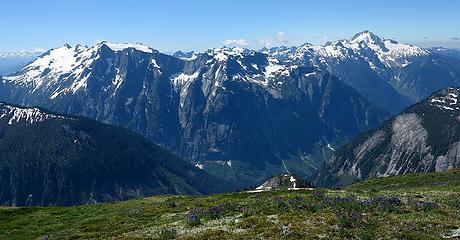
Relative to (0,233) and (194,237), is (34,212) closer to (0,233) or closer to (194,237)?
(0,233)

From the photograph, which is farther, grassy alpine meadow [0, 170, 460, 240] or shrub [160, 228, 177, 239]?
shrub [160, 228, 177, 239]

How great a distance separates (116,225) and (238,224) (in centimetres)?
1617

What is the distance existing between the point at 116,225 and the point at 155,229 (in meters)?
7.91

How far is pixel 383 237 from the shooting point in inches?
1332

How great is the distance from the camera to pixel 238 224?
132 feet

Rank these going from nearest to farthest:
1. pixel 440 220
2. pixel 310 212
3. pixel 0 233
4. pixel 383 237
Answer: pixel 383 237
pixel 440 220
pixel 310 212
pixel 0 233

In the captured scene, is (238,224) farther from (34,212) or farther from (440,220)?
(34,212)

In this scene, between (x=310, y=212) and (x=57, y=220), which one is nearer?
(x=310, y=212)


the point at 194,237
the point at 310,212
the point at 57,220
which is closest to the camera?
the point at 194,237

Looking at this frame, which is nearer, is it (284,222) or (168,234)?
(168,234)

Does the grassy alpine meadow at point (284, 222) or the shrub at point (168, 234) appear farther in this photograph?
the shrub at point (168, 234)

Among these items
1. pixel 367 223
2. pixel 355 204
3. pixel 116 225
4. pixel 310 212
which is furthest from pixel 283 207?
pixel 116 225

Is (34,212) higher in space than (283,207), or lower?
lower

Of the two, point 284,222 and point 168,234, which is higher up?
point 168,234
